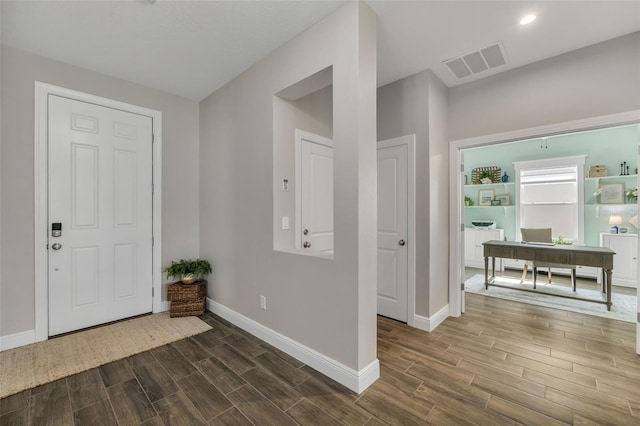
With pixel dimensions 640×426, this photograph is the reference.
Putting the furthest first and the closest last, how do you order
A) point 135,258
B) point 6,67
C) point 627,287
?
point 627,287 → point 135,258 → point 6,67

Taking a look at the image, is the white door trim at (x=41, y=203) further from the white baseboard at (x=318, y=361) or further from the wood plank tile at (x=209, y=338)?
the white baseboard at (x=318, y=361)

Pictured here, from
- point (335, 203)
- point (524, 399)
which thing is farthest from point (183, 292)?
point (524, 399)

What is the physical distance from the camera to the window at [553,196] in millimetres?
4961

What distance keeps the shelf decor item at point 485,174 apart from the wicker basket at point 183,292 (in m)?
6.14

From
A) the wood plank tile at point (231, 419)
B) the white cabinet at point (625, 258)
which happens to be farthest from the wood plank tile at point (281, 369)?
the white cabinet at point (625, 258)

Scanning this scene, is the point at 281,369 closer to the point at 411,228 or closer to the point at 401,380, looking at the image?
the point at 401,380

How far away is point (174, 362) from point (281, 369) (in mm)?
922

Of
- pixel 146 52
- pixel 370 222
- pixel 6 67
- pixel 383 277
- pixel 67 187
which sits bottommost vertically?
pixel 383 277

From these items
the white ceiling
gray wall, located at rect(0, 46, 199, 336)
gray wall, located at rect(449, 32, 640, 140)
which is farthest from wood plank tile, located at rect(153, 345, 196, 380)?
gray wall, located at rect(449, 32, 640, 140)

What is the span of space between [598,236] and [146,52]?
7.38 meters

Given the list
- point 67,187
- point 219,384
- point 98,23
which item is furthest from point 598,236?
point 67,187

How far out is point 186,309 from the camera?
3.11 metres

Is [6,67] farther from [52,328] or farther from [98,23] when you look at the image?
[52,328]

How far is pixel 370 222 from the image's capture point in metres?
1.96
